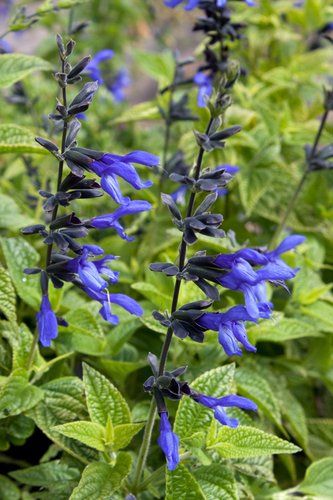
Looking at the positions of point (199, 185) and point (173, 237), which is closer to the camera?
point (199, 185)

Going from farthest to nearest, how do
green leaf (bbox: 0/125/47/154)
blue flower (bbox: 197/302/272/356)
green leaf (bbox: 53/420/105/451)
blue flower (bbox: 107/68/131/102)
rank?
blue flower (bbox: 107/68/131/102) < green leaf (bbox: 0/125/47/154) < green leaf (bbox: 53/420/105/451) < blue flower (bbox: 197/302/272/356)

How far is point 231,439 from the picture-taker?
137 cm

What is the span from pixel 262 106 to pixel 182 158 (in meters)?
0.44

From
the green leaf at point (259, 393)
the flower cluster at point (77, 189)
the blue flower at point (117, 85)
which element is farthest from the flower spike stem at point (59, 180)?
the blue flower at point (117, 85)

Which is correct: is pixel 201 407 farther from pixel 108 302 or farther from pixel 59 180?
pixel 59 180

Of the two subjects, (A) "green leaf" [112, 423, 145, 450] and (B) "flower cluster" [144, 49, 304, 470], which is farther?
(A) "green leaf" [112, 423, 145, 450]

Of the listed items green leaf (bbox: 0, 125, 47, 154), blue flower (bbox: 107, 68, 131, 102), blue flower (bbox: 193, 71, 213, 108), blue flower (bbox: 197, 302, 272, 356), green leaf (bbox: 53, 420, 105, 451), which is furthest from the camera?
blue flower (bbox: 107, 68, 131, 102)

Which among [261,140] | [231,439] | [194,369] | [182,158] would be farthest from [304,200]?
[231,439]

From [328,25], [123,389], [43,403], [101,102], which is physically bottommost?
[123,389]

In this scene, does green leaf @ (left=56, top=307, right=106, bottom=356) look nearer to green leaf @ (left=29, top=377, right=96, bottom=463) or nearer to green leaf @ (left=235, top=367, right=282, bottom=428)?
green leaf @ (left=29, top=377, right=96, bottom=463)

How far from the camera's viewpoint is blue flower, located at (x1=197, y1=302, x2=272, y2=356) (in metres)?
1.16

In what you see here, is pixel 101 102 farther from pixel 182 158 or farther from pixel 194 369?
pixel 194 369

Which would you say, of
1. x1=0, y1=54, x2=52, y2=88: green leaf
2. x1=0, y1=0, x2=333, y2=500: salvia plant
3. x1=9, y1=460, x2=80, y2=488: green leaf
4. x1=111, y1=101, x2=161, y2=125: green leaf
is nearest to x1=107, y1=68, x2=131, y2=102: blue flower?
x1=0, y1=0, x2=333, y2=500: salvia plant

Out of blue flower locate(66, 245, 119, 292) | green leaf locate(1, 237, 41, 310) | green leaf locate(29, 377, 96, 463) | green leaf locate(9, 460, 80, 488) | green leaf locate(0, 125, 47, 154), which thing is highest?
green leaf locate(0, 125, 47, 154)
